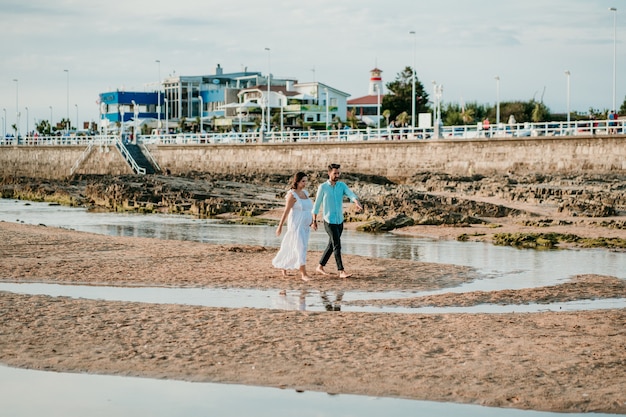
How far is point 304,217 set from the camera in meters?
13.3

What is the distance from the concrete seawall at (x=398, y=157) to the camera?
38.3 metres

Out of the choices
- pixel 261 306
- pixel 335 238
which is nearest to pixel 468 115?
A: pixel 335 238

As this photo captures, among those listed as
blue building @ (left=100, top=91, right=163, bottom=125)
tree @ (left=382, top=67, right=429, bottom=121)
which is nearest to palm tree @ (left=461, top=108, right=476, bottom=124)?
tree @ (left=382, top=67, right=429, bottom=121)

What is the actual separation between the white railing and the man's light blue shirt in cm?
2549

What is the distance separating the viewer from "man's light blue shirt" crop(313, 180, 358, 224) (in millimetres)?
13422

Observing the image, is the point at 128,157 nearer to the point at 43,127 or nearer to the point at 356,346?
the point at 356,346

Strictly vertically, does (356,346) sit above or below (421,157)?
below

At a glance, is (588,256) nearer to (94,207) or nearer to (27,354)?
(27,354)

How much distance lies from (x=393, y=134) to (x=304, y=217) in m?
35.1

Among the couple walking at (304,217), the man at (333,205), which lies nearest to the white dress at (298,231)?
the couple walking at (304,217)

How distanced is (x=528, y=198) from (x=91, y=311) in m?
22.8

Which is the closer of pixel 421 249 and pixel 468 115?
pixel 421 249

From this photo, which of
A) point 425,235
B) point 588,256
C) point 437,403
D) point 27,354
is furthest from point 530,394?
point 425,235

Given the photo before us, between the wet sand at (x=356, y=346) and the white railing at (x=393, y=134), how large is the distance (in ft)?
93.3
